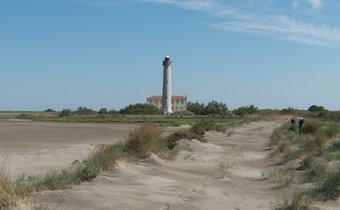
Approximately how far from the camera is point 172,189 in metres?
12.1

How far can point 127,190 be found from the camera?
11055mm

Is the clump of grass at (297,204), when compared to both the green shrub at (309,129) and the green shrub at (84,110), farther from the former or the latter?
the green shrub at (84,110)

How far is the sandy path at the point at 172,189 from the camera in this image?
9758 mm

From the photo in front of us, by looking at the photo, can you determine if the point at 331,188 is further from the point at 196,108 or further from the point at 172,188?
the point at 196,108

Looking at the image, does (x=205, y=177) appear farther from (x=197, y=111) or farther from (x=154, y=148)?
(x=197, y=111)

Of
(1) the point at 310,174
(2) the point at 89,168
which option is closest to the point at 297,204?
(1) the point at 310,174

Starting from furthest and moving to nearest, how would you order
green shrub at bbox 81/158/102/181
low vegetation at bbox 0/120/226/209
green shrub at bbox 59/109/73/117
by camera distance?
green shrub at bbox 59/109/73/117 → green shrub at bbox 81/158/102/181 → low vegetation at bbox 0/120/226/209

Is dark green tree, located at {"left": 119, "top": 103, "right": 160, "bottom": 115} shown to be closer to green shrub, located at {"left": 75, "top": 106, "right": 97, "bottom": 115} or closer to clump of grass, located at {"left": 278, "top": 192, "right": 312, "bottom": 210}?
green shrub, located at {"left": 75, "top": 106, "right": 97, "bottom": 115}

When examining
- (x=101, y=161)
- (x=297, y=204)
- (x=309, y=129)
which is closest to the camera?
(x=297, y=204)

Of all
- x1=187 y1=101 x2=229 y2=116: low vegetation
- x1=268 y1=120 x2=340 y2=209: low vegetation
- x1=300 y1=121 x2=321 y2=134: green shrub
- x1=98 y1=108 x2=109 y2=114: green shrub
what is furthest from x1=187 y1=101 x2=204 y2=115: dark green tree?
x1=268 y1=120 x2=340 y2=209: low vegetation

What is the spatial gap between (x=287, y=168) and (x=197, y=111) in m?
112

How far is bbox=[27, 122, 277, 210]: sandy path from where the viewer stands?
976 centimetres

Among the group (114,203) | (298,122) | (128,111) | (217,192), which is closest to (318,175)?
(217,192)

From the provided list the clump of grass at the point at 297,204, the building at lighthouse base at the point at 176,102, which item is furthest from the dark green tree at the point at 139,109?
the clump of grass at the point at 297,204
